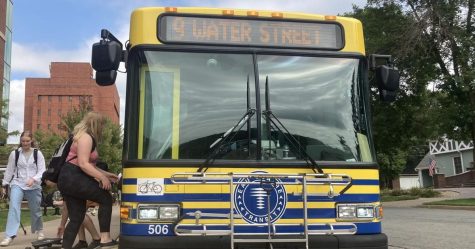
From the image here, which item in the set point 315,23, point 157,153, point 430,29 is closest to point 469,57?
point 430,29

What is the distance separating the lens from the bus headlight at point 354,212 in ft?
16.5

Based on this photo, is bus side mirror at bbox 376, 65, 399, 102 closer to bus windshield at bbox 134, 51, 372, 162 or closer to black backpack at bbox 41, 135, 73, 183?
bus windshield at bbox 134, 51, 372, 162

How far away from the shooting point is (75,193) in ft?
19.0

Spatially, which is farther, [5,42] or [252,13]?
[5,42]

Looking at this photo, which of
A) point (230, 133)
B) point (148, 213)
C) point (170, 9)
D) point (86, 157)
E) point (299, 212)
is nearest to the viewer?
point (148, 213)

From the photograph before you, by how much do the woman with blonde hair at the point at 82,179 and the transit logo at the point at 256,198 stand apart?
181 centimetres

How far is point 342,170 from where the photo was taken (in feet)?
16.8

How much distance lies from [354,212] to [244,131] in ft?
4.36

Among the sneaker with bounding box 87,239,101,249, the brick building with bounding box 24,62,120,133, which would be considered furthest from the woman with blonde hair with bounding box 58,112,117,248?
the brick building with bounding box 24,62,120,133

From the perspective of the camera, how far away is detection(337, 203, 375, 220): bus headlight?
5.02 m

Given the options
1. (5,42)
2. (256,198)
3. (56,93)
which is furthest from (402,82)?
(56,93)

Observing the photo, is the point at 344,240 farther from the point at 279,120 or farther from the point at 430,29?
the point at 430,29

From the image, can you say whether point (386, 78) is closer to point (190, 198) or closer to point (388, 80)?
point (388, 80)

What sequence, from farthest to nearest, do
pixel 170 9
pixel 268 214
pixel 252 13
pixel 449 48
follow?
pixel 449 48
pixel 252 13
pixel 170 9
pixel 268 214
